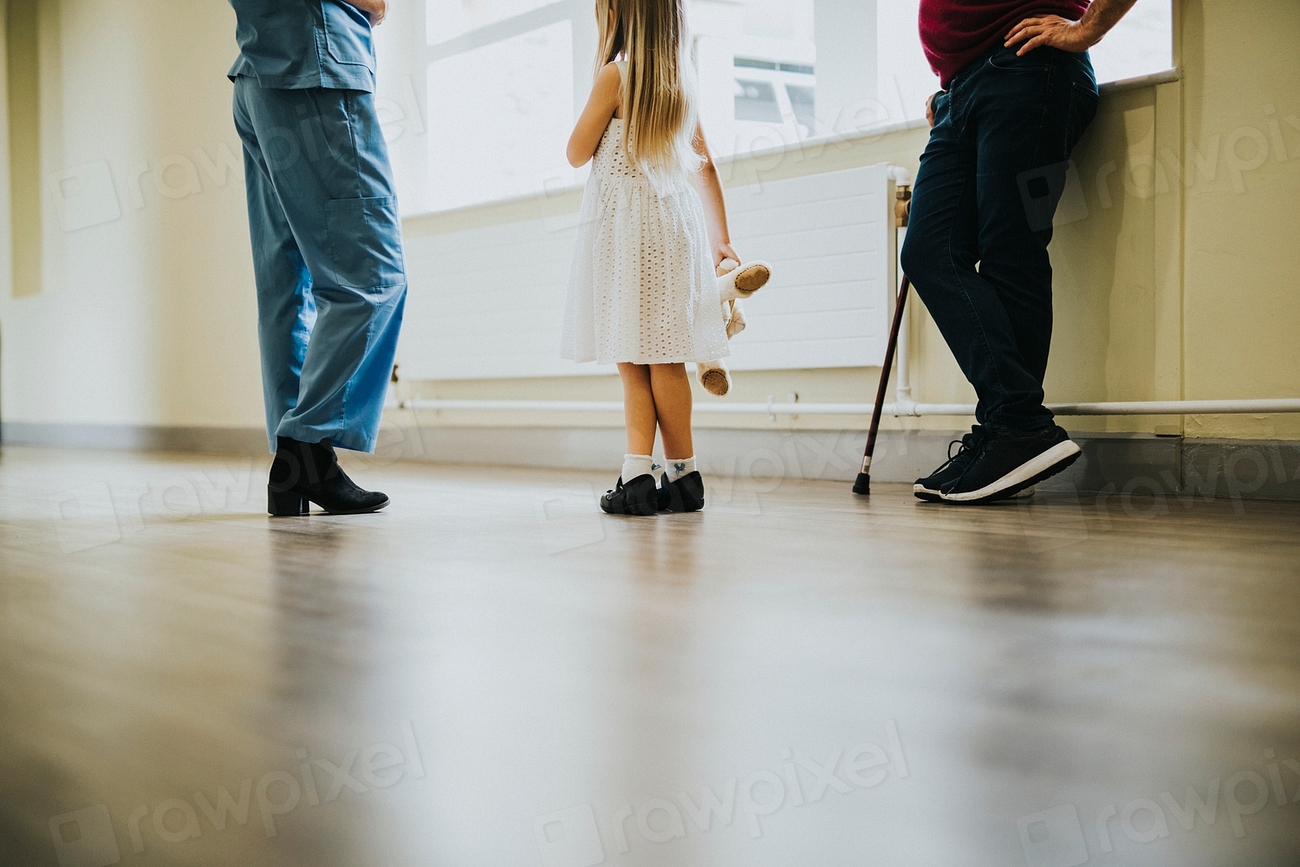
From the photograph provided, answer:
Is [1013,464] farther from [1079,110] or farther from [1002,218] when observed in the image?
[1079,110]

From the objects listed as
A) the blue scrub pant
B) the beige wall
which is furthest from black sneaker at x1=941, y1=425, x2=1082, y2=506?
the blue scrub pant

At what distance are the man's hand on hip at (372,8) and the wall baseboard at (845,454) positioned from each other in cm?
138

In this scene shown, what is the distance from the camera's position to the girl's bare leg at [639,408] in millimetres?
1959

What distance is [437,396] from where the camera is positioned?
12.3 feet

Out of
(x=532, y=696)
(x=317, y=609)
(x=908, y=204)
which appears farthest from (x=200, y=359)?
(x=532, y=696)

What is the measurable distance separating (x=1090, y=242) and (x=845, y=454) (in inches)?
29.1

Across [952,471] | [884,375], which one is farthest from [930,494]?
[884,375]

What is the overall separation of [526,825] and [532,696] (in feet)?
0.65

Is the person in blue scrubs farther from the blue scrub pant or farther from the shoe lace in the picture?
the shoe lace

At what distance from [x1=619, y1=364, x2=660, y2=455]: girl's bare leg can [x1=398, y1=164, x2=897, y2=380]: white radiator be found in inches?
30.3

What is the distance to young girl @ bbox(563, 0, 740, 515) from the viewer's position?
1935 millimetres

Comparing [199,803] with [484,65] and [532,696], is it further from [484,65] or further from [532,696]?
[484,65]

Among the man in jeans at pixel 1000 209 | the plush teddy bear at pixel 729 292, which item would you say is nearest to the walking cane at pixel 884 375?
the man in jeans at pixel 1000 209

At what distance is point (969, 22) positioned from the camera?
2082 mm
